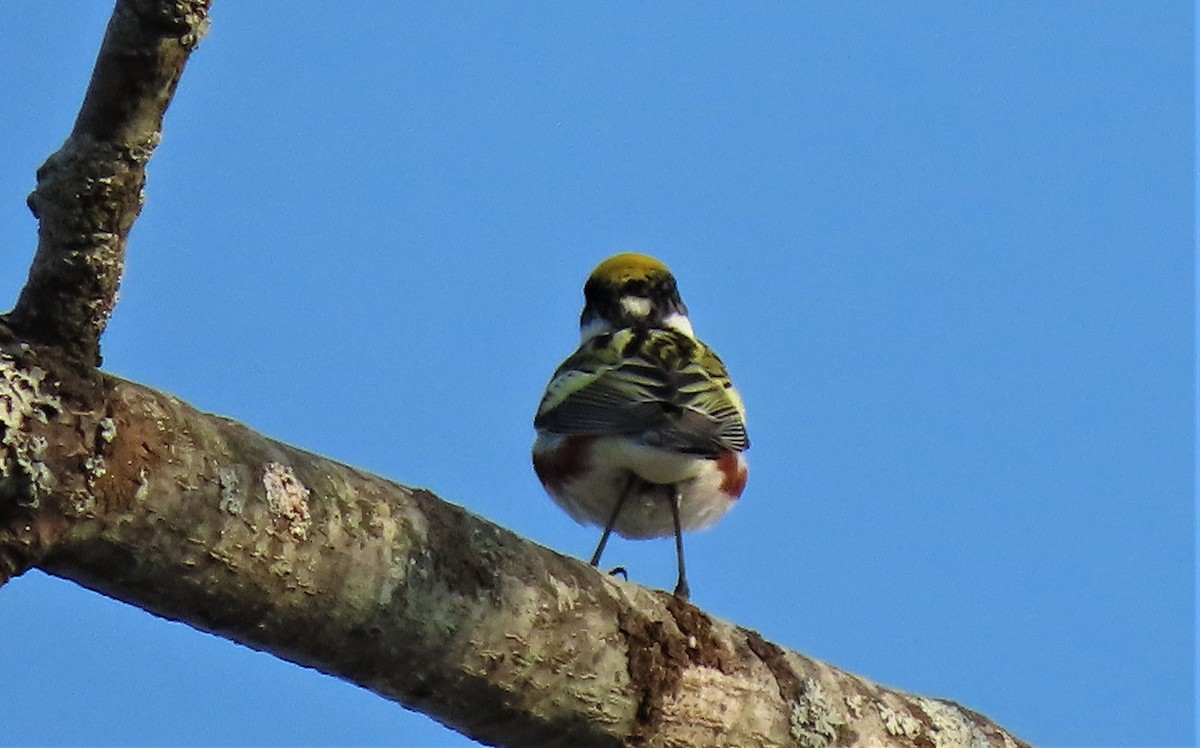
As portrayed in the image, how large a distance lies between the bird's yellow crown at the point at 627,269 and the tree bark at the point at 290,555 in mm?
5877

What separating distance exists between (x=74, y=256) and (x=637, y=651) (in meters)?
1.70

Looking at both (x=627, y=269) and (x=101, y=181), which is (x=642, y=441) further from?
(x=101, y=181)

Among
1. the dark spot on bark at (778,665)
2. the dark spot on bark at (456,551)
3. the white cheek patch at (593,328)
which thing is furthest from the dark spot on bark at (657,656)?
the white cheek patch at (593,328)

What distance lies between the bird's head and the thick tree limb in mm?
5686

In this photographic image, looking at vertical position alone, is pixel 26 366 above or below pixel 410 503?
below

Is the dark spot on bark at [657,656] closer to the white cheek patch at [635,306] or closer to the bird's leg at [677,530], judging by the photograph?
the bird's leg at [677,530]

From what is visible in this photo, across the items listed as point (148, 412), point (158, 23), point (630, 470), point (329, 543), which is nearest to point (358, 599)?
point (329, 543)

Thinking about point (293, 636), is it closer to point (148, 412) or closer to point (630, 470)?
point (148, 412)

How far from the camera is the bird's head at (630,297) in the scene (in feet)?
34.1

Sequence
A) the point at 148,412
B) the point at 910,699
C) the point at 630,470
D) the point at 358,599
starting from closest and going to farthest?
the point at 148,412 → the point at 358,599 → the point at 910,699 → the point at 630,470

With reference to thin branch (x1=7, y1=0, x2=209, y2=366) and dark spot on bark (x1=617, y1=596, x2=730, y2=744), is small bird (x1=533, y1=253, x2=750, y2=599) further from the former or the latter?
thin branch (x1=7, y1=0, x2=209, y2=366)

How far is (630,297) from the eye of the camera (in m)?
10.4

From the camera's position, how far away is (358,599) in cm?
379

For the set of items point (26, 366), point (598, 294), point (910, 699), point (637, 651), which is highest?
point (598, 294)
